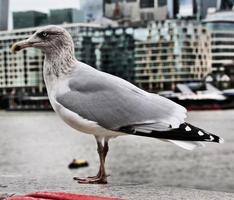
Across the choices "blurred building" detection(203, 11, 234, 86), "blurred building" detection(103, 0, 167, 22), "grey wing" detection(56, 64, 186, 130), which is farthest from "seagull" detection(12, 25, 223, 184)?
"blurred building" detection(103, 0, 167, 22)

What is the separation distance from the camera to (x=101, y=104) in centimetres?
167

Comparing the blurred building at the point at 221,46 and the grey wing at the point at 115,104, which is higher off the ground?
the grey wing at the point at 115,104

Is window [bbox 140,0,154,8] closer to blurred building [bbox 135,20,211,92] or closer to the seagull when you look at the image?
blurred building [bbox 135,20,211,92]

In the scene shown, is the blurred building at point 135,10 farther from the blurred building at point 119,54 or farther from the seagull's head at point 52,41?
the seagull's head at point 52,41

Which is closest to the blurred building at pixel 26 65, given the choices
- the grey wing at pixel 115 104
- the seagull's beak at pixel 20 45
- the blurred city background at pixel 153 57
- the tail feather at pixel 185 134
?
the blurred city background at pixel 153 57

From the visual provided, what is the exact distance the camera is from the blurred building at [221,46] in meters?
45.7

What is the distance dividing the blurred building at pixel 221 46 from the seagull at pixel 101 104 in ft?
143

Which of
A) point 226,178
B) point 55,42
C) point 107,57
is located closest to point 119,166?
point 226,178

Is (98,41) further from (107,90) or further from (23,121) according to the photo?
(107,90)

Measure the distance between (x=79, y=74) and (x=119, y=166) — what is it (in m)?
11.8

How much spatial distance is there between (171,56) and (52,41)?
141ft

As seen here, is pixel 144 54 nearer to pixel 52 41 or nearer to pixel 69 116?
pixel 52 41

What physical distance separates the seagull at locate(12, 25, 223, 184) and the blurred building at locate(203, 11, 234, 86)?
143 ft

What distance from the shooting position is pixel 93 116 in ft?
5.45
